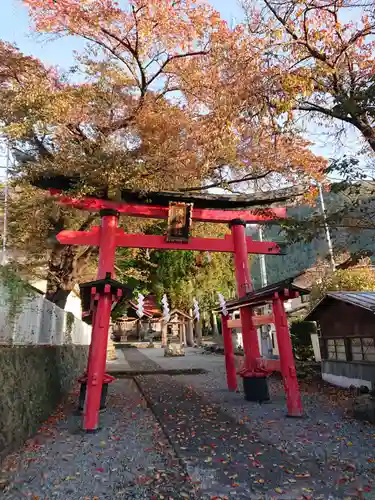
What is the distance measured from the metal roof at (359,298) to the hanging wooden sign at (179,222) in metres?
4.77

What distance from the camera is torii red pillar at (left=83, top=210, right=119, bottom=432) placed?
6723mm

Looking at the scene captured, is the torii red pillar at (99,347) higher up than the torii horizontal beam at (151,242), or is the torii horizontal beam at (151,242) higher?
the torii horizontal beam at (151,242)

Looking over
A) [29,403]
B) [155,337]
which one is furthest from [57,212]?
[155,337]

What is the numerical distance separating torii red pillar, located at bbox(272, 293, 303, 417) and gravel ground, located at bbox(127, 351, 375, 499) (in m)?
0.30

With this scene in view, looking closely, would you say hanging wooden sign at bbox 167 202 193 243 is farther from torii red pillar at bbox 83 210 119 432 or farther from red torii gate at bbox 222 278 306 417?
red torii gate at bbox 222 278 306 417

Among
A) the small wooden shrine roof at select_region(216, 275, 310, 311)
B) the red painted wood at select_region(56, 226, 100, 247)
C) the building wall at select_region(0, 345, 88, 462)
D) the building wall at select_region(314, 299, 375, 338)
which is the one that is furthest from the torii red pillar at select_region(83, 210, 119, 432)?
the building wall at select_region(314, 299, 375, 338)

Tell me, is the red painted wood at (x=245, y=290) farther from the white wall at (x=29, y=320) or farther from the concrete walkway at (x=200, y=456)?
the white wall at (x=29, y=320)

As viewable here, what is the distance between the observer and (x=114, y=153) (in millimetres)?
9695

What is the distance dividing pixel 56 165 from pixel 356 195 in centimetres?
765

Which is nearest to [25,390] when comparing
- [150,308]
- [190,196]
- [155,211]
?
[155,211]

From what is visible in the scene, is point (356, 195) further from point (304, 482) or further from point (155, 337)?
point (155, 337)

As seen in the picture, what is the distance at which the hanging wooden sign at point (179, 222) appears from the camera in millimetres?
9828

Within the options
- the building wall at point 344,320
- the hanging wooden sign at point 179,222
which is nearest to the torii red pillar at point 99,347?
the hanging wooden sign at point 179,222

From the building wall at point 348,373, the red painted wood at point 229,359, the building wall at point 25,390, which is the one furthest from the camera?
the red painted wood at point 229,359
